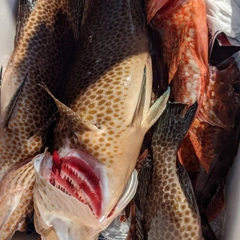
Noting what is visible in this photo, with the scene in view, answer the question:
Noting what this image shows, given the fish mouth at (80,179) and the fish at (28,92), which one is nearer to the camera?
the fish mouth at (80,179)

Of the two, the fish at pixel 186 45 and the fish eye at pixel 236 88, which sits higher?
the fish at pixel 186 45

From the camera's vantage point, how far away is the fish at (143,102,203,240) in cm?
175

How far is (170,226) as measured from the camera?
1760 mm

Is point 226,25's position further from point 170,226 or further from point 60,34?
point 170,226

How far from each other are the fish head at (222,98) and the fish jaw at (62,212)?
2.15ft

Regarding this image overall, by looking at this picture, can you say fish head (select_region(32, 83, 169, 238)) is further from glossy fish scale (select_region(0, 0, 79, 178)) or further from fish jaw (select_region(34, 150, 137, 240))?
glossy fish scale (select_region(0, 0, 79, 178))

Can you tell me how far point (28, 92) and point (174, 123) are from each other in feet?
2.73

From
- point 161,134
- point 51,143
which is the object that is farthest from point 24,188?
point 161,134

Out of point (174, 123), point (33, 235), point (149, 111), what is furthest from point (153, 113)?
point (33, 235)

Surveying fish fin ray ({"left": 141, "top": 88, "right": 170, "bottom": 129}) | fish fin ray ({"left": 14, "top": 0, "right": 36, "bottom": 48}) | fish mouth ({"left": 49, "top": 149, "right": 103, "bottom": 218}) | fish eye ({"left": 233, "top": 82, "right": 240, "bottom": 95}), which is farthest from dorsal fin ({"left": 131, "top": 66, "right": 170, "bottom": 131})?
fish fin ray ({"left": 14, "top": 0, "right": 36, "bottom": 48})

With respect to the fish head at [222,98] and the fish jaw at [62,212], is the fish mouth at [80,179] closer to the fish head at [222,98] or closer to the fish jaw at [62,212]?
the fish jaw at [62,212]

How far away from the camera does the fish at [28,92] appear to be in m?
1.80

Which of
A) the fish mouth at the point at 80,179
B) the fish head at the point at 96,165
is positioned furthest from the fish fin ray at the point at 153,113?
the fish mouth at the point at 80,179

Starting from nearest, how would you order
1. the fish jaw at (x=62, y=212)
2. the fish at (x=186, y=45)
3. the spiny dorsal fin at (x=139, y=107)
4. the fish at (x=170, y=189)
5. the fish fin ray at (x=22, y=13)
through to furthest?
the fish jaw at (x=62, y=212)
the spiny dorsal fin at (x=139, y=107)
the fish at (x=170, y=189)
the fish at (x=186, y=45)
the fish fin ray at (x=22, y=13)
